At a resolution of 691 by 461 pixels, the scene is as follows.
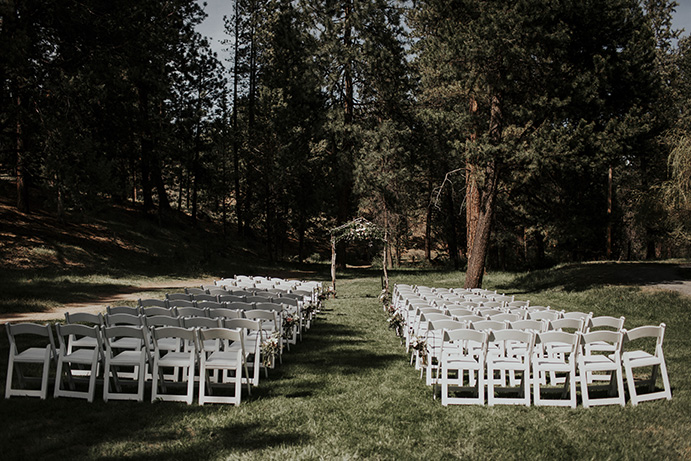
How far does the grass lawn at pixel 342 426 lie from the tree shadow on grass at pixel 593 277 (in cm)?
1102

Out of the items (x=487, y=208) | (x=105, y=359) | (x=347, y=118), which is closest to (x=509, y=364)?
(x=105, y=359)

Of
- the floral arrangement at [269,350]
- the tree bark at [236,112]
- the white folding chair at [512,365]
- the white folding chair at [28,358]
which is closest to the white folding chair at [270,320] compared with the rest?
the floral arrangement at [269,350]

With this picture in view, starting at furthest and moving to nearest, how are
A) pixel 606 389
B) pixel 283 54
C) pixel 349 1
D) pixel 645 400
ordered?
pixel 283 54 < pixel 349 1 < pixel 606 389 < pixel 645 400

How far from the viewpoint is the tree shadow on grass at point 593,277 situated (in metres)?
17.6

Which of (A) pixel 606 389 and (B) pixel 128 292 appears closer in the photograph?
(A) pixel 606 389

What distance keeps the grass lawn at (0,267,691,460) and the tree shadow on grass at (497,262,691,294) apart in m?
11.0

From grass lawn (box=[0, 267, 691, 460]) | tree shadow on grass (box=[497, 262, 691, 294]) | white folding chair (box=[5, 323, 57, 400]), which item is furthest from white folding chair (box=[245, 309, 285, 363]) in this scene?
tree shadow on grass (box=[497, 262, 691, 294])

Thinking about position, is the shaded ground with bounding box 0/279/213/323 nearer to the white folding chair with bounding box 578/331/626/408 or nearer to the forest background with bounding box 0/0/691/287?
the forest background with bounding box 0/0/691/287

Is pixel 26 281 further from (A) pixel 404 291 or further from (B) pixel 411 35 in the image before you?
(B) pixel 411 35

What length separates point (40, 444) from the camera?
14.8ft

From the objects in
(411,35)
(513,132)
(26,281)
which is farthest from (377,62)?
(26,281)

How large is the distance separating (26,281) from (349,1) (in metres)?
21.9

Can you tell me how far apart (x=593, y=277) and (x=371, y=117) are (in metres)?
16.3

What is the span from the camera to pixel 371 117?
3031 centimetres
